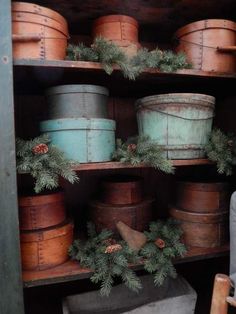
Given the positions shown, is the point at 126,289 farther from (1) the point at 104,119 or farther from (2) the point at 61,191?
(1) the point at 104,119

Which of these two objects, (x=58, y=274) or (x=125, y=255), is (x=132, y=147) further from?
(x=58, y=274)

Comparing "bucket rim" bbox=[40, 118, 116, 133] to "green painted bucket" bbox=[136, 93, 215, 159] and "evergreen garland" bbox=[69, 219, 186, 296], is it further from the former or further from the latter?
"evergreen garland" bbox=[69, 219, 186, 296]

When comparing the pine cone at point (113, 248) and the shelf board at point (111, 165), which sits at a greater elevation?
the shelf board at point (111, 165)

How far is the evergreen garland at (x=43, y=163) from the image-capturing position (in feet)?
3.10

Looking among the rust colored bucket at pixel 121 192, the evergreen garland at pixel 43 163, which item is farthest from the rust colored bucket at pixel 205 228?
the evergreen garland at pixel 43 163

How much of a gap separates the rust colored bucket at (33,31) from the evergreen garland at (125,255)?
0.78 meters

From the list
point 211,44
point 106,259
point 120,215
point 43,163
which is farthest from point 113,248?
point 211,44

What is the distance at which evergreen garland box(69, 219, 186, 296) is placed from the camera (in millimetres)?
1088

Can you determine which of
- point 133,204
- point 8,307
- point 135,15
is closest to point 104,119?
point 133,204

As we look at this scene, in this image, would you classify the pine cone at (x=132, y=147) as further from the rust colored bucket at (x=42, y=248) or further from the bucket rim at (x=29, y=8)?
the bucket rim at (x=29, y=8)

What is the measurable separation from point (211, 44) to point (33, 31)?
0.74 metres

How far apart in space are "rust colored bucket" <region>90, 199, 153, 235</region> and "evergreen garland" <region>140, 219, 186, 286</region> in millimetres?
57

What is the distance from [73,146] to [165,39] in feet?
3.13

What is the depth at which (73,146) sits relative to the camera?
108cm
